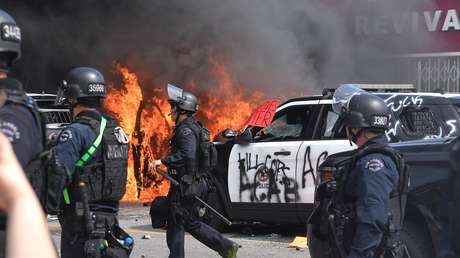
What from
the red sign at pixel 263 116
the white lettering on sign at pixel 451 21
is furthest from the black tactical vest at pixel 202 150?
the white lettering on sign at pixel 451 21

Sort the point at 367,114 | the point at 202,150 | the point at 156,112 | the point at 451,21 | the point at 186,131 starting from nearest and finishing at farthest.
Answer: the point at 367,114
the point at 186,131
the point at 202,150
the point at 156,112
the point at 451,21

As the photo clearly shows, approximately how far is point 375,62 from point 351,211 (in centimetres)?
1269

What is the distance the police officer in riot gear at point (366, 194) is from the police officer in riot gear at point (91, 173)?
1.21 meters

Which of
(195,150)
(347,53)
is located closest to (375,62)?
(347,53)

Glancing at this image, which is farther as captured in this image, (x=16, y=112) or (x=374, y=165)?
(x=374, y=165)

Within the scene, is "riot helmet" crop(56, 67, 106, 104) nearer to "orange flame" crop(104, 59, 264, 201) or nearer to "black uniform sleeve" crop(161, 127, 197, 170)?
"black uniform sleeve" crop(161, 127, 197, 170)

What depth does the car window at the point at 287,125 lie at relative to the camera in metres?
9.12

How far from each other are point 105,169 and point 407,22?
1227cm

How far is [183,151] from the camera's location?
7000 millimetres

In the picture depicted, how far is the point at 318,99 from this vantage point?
358 inches

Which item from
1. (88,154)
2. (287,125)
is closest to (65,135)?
(88,154)

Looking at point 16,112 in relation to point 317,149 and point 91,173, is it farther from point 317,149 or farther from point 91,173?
point 317,149

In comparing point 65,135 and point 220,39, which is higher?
point 220,39

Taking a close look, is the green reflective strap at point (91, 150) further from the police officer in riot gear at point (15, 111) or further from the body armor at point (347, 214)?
the police officer in riot gear at point (15, 111)
